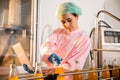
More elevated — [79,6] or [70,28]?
[79,6]

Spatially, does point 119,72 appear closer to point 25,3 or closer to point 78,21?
point 78,21

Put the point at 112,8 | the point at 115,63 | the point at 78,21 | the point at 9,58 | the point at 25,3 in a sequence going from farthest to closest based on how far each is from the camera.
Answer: the point at 112,8 < the point at 115,63 < the point at 78,21 < the point at 25,3 < the point at 9,58

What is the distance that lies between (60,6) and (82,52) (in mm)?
335

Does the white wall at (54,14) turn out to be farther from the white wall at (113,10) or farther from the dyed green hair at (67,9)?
the white wall at (113,10)

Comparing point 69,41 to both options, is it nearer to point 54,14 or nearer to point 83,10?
point 54,14

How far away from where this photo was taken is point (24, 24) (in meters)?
1.23

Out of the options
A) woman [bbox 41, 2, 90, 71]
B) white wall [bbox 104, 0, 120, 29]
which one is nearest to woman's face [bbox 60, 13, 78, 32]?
woman [bbox 41, 2, 90, 71]

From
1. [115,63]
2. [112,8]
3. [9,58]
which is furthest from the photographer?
[112,8]

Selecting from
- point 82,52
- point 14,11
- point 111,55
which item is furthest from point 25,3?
point 111,55

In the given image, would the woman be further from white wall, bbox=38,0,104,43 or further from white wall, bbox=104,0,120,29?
white wall, bbox=104,0,120,29

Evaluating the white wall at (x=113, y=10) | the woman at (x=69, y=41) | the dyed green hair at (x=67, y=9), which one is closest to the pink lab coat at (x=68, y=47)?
the woman at (x=69, y=41)

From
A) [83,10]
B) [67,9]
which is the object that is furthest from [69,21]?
[83,10]

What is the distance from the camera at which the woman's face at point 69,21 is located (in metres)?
1.27

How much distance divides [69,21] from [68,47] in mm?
171
